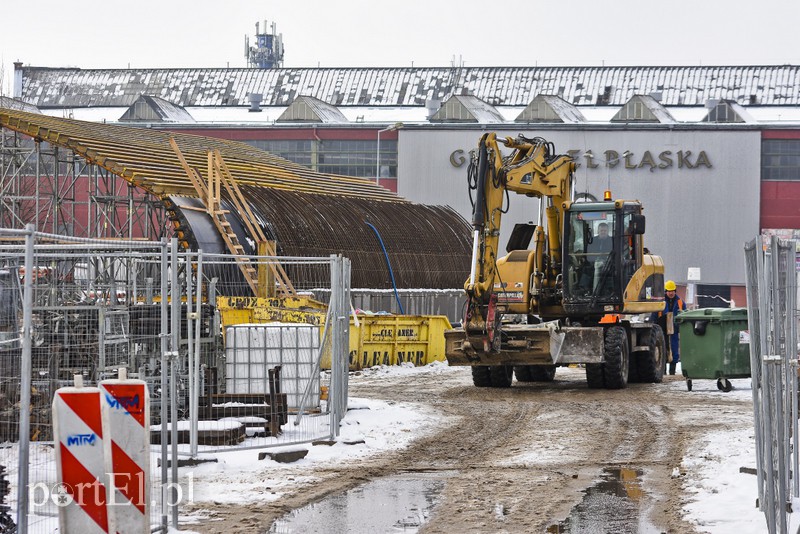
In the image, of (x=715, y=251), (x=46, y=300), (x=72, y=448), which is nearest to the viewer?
(x=72, y=448)

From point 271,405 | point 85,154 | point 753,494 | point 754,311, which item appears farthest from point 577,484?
point 85,154

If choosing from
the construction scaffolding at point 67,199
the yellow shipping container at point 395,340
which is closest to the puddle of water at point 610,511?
the yellow shipping container at point 395,340

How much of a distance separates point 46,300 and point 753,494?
11406mm

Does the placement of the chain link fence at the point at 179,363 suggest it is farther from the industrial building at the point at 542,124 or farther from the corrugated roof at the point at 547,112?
the corrugated roof at the point at 547,112

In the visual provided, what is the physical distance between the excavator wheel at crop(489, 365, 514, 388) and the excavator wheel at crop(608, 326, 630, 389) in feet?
5.63

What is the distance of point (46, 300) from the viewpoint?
→ 1872 cm

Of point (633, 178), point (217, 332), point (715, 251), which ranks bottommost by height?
point (217, 332)

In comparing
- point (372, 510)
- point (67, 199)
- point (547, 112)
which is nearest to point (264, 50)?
point (547, 112)

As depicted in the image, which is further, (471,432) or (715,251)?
(715,251)

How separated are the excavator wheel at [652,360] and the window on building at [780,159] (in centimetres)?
4091

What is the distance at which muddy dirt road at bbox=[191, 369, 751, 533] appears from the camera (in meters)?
10.6

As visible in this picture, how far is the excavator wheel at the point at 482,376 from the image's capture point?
22656mm

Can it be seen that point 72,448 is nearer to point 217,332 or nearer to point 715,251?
point 217,332

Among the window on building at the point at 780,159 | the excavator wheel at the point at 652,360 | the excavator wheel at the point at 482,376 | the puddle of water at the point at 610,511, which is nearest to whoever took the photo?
the puddle of water at the point at 610,511
